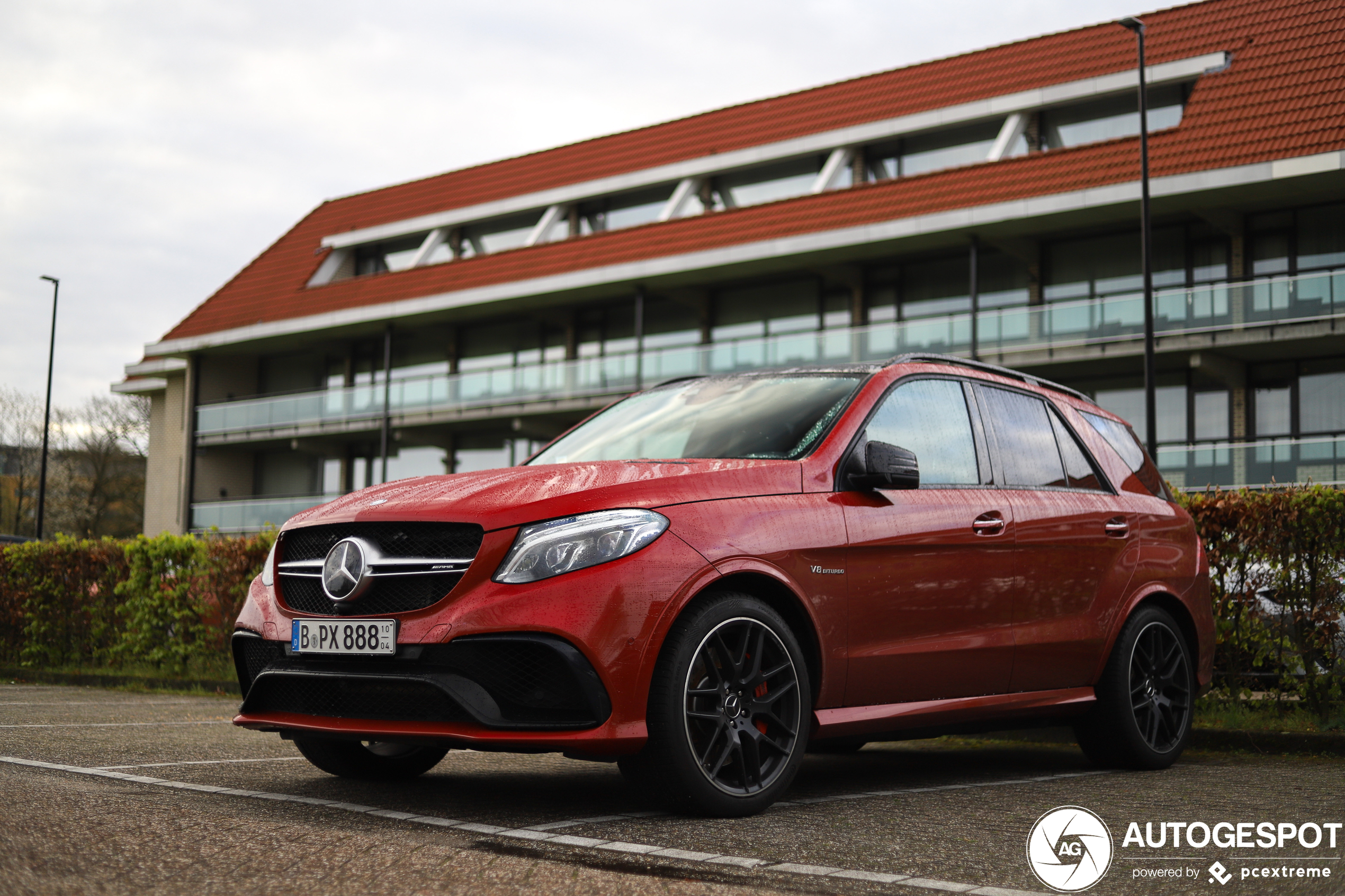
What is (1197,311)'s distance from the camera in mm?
24406

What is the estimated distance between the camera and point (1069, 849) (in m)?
4.20

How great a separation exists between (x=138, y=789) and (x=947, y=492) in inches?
133

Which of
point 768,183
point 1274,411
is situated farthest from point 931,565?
point 768,183

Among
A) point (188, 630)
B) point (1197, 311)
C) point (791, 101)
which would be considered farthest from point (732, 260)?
point (188, 630)

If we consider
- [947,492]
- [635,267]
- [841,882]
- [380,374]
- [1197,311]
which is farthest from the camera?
[380,374]

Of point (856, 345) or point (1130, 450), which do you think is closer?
point (1130, 450)

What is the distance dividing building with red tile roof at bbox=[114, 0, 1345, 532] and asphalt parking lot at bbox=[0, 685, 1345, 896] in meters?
18.7

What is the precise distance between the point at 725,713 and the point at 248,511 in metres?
34.1

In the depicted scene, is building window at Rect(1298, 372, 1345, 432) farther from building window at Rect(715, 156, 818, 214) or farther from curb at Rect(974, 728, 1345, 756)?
curb at Rect(974, 728, 1345, 756)

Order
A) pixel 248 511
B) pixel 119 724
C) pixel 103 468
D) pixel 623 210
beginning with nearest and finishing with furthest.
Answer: pixel 119 724 → pixel 623 210 → pixel 248 511 → pixel 103 468

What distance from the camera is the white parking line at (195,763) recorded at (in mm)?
5703

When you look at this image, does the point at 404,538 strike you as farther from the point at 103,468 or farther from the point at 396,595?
the point at 103,468

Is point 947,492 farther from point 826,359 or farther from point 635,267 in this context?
point 635,267

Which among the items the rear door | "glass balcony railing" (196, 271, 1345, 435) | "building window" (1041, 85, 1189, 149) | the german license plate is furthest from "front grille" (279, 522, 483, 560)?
"building window" (1041, 85, 1189, 149)
